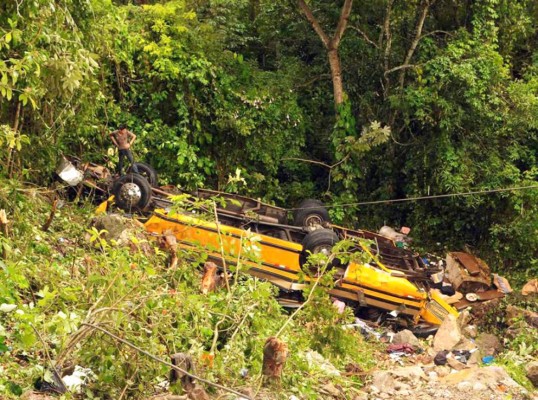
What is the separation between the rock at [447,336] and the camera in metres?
11.1

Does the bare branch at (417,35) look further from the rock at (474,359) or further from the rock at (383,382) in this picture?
the rock at (383,382)

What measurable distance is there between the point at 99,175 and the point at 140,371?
22.3ft

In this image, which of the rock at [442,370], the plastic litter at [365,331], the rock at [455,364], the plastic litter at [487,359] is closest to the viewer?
the rock at [442,370]

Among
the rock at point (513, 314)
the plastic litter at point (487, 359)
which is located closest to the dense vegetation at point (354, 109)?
the rock at point (513, 314)

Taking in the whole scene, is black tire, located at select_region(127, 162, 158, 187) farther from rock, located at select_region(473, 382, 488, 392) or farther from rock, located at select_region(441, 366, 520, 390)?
rock, located at select_region(473, 382, 488, 392)

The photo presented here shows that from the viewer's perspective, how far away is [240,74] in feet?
50.2

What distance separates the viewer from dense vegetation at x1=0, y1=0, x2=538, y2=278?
14.4 metres

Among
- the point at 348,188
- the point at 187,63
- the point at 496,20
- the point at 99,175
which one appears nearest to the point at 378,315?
the point at 348,188

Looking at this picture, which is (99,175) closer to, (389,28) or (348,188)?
(348,188)

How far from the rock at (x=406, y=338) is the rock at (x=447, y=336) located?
10.4 inches

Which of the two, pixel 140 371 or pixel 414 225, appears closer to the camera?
pixel 140 371

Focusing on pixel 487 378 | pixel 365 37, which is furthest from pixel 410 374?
pixel 365 37

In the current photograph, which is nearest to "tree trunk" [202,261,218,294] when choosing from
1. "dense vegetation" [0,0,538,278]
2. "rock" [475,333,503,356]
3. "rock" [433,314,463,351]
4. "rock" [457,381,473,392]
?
"rock" [457,381,473,392]

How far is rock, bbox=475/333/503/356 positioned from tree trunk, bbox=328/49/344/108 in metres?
5.42
